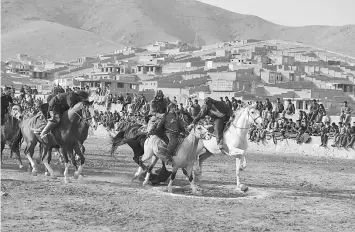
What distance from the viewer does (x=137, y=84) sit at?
77750 millimetres

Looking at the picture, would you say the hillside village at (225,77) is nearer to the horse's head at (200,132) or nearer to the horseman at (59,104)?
the horseman at (59,104)

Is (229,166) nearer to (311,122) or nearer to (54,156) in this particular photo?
(54,156)

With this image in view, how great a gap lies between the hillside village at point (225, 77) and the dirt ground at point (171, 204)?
945 inches

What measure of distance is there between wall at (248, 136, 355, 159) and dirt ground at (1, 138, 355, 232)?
10.3 metres

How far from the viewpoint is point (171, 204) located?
45.2 feet

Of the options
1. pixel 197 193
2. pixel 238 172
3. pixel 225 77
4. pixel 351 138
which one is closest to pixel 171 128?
pixel 197 193

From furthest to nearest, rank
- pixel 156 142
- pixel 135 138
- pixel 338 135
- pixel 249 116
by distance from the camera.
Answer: pixel 338 135 < pixel 135 138 < pixel 249 116 < pixel 156 142

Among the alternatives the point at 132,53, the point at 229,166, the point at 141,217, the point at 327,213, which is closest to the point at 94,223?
the point at 141,217

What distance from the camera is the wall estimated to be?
3092 centimetres

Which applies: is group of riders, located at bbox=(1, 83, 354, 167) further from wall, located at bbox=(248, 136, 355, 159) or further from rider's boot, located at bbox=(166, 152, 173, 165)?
wall, located at bbox=(248, 136, 355, 159)

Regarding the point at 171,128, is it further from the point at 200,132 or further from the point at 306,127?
the point at 306,127

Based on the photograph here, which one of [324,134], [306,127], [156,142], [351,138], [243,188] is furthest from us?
[306,127]

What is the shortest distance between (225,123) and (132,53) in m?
134

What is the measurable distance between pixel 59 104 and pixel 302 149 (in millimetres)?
17857
